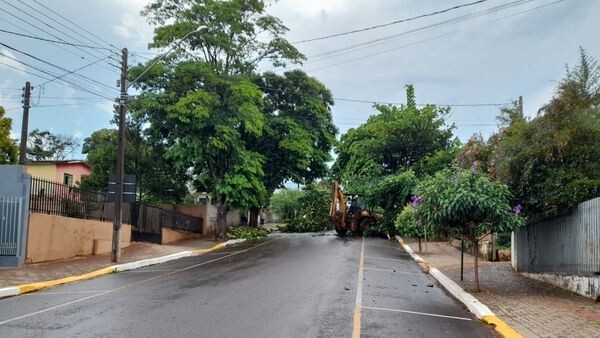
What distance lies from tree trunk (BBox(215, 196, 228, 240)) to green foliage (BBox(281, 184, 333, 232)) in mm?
11215

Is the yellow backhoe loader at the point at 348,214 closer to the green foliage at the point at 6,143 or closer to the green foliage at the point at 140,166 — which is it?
the green foliage at the point at 140,166

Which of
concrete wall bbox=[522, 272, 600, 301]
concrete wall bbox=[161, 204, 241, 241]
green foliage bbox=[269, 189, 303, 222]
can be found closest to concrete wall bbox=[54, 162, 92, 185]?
concrete wall bbox=[161, 204, 241, 241]

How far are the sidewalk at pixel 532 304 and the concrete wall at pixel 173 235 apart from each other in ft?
51.6

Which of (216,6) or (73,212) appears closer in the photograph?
(73,212)

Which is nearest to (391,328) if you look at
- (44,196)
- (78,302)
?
(78,302)

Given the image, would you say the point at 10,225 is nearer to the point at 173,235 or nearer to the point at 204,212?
the point at 173,235

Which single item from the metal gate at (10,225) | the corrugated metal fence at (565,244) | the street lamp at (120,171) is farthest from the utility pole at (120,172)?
the corrugated metal fence at (565,244)

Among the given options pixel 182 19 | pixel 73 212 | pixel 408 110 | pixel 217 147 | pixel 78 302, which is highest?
pixel 182 19

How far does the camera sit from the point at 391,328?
345 inches

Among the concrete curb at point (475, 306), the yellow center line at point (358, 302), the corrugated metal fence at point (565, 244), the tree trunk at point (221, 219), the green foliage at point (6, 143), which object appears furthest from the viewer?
the tree trunk at point (221, 219)

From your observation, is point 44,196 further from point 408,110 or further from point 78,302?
point 408,110

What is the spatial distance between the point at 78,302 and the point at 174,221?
1991cm

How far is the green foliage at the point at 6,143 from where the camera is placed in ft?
102

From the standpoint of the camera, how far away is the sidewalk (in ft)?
29.0
